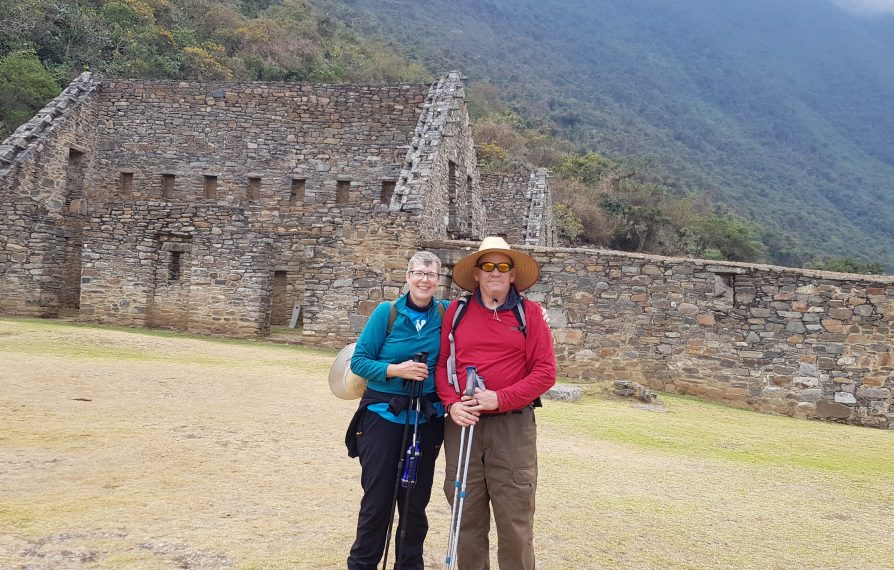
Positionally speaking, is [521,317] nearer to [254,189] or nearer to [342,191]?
[342,191]

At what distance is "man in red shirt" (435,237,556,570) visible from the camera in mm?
3379

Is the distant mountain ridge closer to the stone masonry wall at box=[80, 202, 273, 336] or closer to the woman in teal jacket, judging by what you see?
the stone masonry wall at box=[80, 202, 273, 336]

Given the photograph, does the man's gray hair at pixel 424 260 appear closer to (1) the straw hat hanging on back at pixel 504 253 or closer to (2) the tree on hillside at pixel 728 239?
(1) the straw hat hanging on back at pixel 504 253

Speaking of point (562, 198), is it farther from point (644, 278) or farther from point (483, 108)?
point (644, 278)

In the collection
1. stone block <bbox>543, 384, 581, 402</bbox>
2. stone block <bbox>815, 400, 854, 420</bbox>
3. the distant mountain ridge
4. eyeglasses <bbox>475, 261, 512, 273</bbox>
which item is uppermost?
the distant mountain ridge

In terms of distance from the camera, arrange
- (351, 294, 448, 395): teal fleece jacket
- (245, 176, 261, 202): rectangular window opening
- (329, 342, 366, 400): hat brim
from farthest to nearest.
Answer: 1. (245, 176, 261, 202): rectangular window opening
2. (329, 342, 366, 400): hat brim
3. (351, 294, 448, 395): teal fleece jacket

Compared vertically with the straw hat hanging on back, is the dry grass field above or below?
below

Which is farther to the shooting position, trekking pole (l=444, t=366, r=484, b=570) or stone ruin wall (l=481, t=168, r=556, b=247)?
stone ruin wall (l=481, t=168, r=556, b=247)

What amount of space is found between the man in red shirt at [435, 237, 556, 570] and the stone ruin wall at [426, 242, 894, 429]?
808 centimetres

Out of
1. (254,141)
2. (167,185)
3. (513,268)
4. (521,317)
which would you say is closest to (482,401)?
(521,317)

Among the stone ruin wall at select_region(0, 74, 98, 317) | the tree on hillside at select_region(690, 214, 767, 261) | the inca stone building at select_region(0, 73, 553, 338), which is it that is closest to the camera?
the inca stone building at select_region(0, 73, 553, 338)

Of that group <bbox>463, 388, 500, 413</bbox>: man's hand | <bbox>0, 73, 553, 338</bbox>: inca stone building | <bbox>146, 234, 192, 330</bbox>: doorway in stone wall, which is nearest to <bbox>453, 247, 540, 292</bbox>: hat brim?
<bbox>463, 388, 500, 413</bbox>: man's hand

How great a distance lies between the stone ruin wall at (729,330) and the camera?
33.8ft

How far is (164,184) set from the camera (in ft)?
63.5
